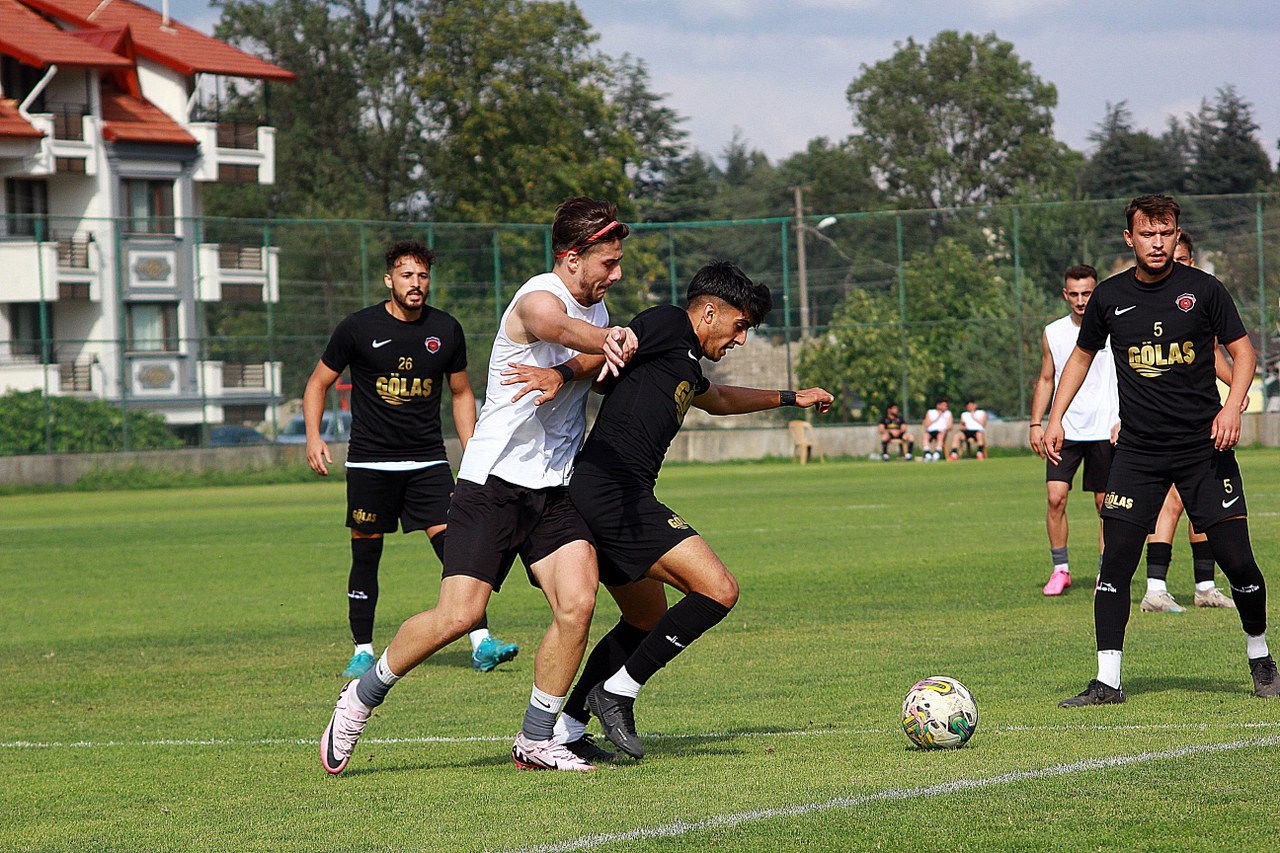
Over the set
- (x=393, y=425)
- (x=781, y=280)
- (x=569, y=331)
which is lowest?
(x=393, y=425)

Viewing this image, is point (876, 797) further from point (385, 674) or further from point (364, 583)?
point (364, 583)

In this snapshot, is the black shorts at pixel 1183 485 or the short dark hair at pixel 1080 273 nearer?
the black shorts at pixel 1183 485

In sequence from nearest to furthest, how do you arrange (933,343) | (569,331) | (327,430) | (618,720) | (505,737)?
(569,331) → (618,720) → (505,737) → (327,430) → (933,343)

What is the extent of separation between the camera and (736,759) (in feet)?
20.5

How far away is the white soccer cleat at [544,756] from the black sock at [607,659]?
0.36m

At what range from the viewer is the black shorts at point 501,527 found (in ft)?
20.8

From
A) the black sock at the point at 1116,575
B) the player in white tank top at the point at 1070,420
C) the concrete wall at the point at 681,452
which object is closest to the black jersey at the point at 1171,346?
the black sock at the point at 1116,575

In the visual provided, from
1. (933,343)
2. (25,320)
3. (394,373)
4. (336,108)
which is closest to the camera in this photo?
(394,373)

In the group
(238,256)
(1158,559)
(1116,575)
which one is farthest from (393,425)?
(238,256)

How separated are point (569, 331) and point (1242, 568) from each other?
358 centimetres

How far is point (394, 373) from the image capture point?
382 inches

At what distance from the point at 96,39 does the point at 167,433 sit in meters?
19.2

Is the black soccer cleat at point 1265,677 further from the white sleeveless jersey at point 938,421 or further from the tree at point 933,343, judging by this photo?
the tree at point 933,343

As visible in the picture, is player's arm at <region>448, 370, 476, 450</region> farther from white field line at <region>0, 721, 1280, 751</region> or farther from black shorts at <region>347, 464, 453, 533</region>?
white field line at <region>0, 721, 1280, 751</region>
